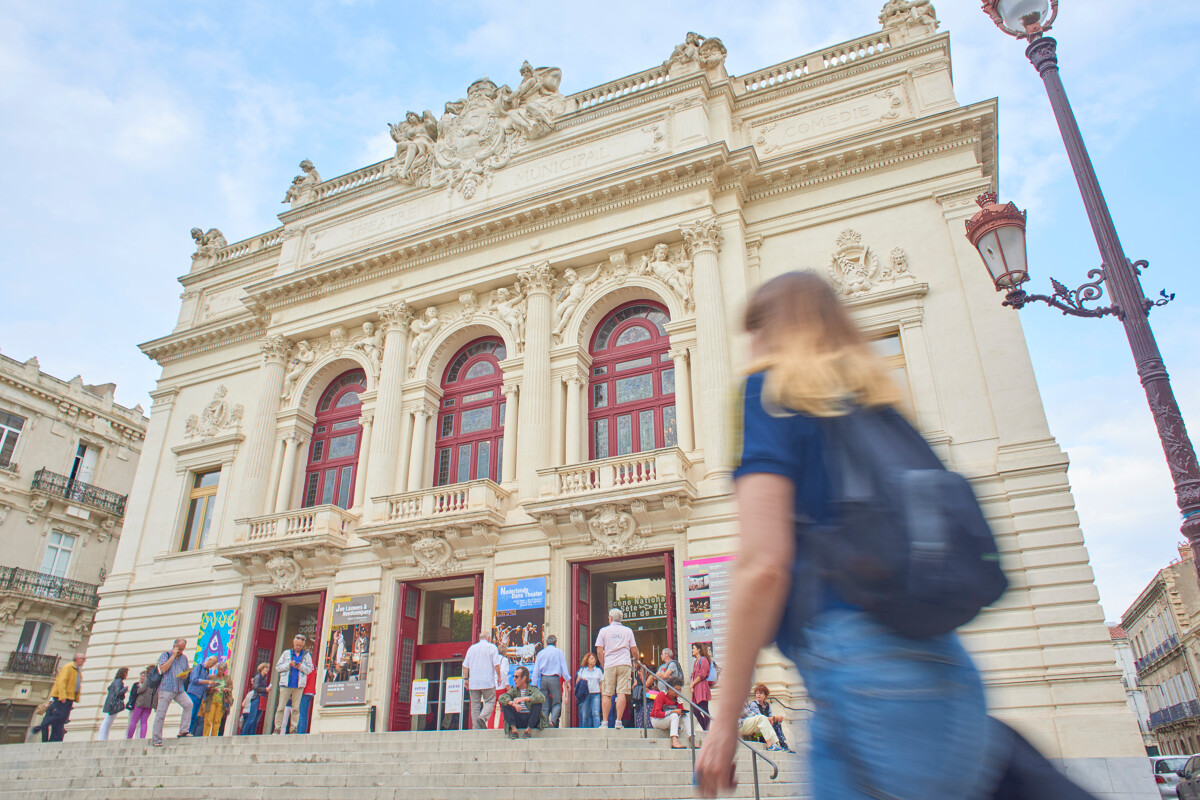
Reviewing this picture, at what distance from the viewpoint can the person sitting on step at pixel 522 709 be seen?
13.2 m

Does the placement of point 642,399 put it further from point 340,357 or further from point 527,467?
point 340,357

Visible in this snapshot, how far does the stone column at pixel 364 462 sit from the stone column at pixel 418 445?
1208 millimetres

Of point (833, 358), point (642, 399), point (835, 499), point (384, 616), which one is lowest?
point (835, 499)

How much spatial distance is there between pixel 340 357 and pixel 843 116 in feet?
52.7

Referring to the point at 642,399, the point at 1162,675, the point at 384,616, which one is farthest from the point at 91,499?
the point at 1162,675

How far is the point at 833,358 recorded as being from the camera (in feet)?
6.29

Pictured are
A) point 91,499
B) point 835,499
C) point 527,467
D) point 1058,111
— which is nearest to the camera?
point 835,499

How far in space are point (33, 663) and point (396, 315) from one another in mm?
20845

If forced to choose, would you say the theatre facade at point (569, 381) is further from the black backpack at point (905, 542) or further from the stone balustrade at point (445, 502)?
the black backpack at point (905, 542)

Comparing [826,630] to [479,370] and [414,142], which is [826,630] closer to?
[479,370]

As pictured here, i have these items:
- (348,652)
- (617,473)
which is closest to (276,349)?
(348,652)

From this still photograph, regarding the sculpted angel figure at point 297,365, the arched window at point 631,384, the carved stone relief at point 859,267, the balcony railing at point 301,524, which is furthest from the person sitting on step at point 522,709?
the sculpted angel figure at point 297,365

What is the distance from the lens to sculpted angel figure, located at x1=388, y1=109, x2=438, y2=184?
24891 millimetres

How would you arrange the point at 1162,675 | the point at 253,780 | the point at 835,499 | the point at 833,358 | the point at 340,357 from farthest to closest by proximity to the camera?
the point at 1162,675 → the point at 340,357 → the point at 253,780 → the point at 833,358 → the point at 835,499
